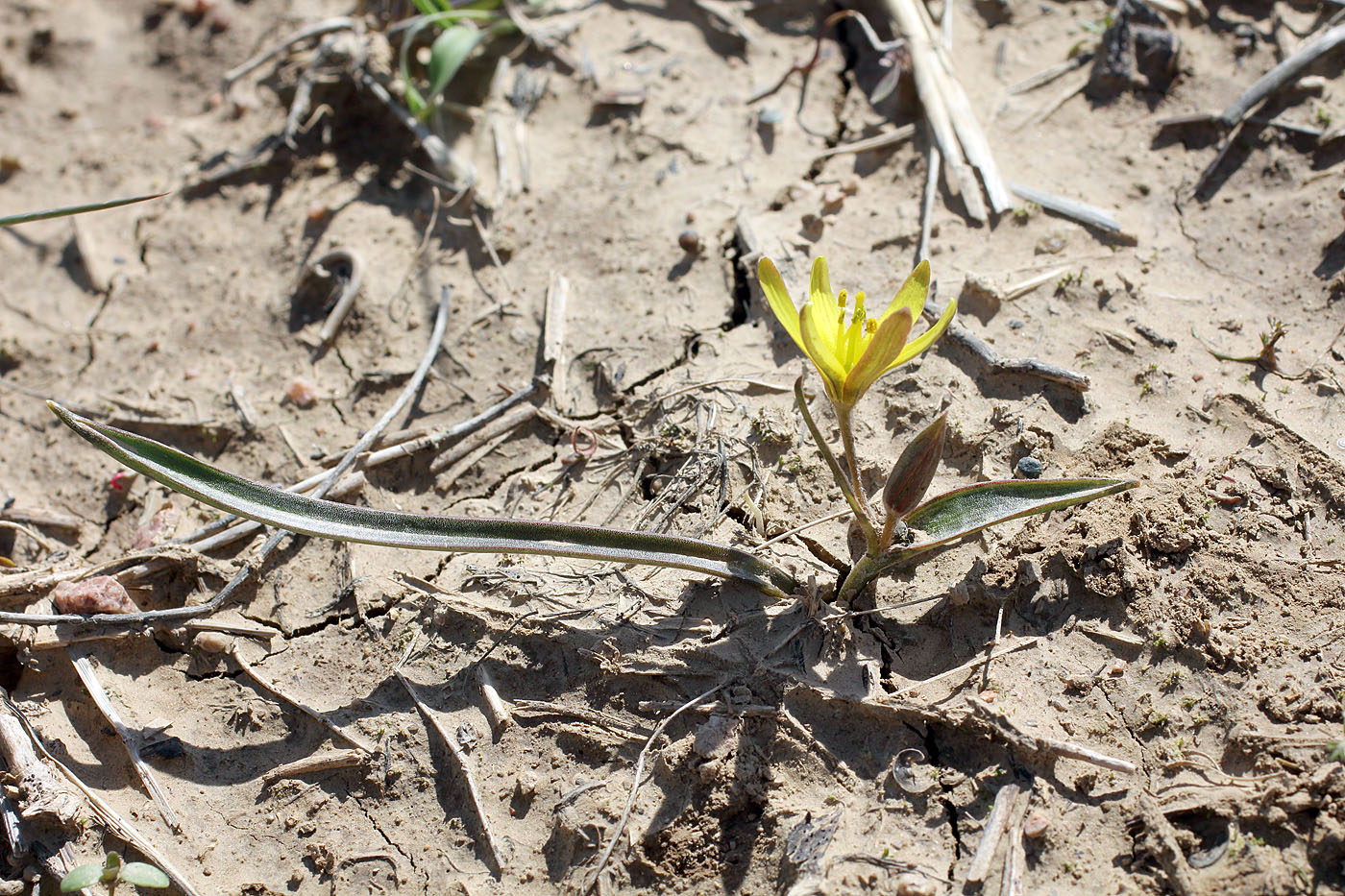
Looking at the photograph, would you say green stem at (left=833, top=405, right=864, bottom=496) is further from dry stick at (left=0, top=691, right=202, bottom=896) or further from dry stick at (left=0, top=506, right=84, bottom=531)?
dry stick at (left=0, top=506, right=84, bottom=531)

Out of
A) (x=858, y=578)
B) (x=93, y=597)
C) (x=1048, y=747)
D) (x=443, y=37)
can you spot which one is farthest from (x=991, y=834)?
(x=443, y=37)

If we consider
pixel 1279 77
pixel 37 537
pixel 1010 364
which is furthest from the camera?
pixel 1279 77

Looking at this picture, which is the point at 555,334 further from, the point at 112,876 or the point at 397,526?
the point at 112,876

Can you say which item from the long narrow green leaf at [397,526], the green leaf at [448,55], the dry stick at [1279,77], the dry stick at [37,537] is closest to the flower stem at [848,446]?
the long narrow green leaf at [397,526]

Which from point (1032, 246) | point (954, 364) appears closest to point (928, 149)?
point (1032, 246)

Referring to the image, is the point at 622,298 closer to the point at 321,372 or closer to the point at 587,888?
the point at 321,372

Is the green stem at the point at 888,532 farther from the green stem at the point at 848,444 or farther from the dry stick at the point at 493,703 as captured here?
the dry stick at the point at 493,703
